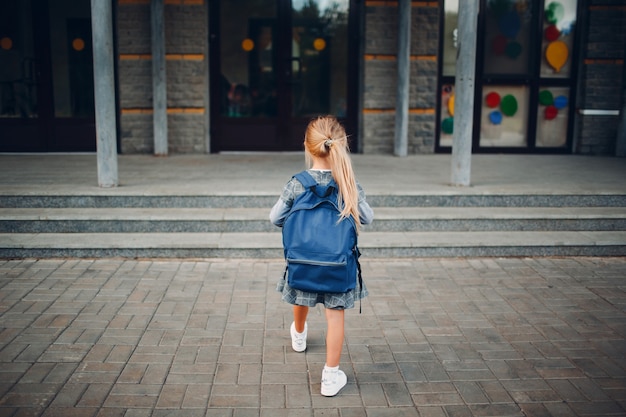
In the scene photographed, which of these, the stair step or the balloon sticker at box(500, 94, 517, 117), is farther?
the balloon sticker at box(500, 94, 517, 117)

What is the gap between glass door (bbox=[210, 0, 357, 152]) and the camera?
10.0 m

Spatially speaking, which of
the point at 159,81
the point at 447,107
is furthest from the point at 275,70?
the point at 447,107

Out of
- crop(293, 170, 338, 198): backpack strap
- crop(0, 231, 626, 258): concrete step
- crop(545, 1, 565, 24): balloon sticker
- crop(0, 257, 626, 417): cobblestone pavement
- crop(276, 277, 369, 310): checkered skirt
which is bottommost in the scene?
crop(0, 257, 626, 417): cobblestone pavement

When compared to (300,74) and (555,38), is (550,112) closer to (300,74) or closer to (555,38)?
(555,38)

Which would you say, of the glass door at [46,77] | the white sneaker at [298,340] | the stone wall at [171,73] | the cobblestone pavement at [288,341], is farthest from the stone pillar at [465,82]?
the glass door at [46,77]

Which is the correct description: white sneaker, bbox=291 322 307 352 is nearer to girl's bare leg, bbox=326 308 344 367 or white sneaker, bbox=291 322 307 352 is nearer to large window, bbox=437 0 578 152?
girl's bare leg, bbox=326 308 344 367

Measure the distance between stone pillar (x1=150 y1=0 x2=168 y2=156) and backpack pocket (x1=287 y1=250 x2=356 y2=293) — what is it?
22.4 feet

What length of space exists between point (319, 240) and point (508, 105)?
8.09 metres

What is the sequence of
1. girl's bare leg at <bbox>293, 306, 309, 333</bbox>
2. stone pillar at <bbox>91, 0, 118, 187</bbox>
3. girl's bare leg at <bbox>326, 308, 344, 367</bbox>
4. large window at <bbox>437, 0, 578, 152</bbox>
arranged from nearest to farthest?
girl's bare leg at <bbox>326, 308, 344, 367</bbox>
girl's bare leg at <bbox>293, 306, 309, 333</bbox>
stone pillar at <bbox>91, 0, 118, 187</bbox>
large window at <bbox>437, 0, 578, 152</bbox>

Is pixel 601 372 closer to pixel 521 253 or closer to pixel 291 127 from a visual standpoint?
pixel 521 253

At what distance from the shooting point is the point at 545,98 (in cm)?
1051

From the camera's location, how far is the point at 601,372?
3.85 meters

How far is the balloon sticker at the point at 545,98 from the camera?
10.5 meters

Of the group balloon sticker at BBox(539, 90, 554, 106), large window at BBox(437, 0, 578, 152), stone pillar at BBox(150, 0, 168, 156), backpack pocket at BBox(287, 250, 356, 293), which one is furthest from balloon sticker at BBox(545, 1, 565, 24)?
backpack pocket at BBox(287, 250, 356, 293)
